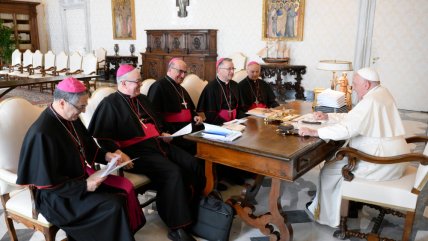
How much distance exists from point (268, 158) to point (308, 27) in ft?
19.6

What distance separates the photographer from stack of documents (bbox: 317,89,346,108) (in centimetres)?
336

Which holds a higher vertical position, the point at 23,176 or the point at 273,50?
the point at 273,50

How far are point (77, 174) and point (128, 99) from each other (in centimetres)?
85

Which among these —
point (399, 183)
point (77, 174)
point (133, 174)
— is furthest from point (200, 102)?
point (399, 183)

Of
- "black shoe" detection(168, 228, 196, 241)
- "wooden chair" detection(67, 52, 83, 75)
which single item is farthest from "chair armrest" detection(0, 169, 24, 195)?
"wooden chair" detection(67, 52, 83, 75)

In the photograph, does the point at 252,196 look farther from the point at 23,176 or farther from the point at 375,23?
the point at 375,23

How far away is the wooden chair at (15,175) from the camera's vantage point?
2.09m

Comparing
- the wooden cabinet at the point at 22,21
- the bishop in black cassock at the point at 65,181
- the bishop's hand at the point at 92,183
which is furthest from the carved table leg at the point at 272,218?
the wooden cabinet at the point at 22,21

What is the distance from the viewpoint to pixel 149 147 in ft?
9.21

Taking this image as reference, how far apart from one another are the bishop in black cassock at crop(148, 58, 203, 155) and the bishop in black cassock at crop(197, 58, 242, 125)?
0.17 meters

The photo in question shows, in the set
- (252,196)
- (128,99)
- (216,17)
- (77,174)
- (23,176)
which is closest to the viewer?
(23,176)

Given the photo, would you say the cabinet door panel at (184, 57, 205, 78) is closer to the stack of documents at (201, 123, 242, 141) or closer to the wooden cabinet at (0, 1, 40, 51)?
the stack of documents at (201, 123, 242, 141)

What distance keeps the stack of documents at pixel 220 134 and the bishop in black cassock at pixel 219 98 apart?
3.65ft

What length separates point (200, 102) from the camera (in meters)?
3.67
